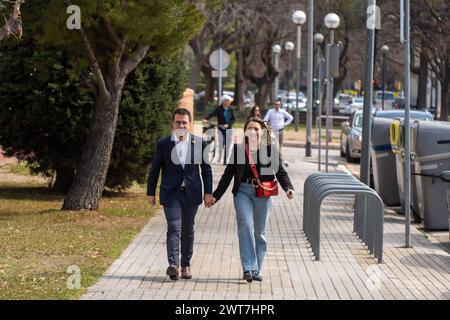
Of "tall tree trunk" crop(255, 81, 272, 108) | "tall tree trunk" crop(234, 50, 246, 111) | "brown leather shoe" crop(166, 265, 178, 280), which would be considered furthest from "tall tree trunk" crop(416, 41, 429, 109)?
"brown leather shoe" crop(166, 265, 178, 280)

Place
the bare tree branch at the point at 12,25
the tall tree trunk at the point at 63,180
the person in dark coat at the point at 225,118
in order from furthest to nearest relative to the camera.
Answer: the person in dark coat at the point at 225,118 → the tall tree trunk at the point at 63,180 → the bare tree branch at the point at 12,25

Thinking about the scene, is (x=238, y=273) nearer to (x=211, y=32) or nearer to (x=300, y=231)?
(x=300, y=231)

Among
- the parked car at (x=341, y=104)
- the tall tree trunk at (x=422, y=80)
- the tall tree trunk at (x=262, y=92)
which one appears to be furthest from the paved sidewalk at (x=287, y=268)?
the parked car at (x=341, y=104)

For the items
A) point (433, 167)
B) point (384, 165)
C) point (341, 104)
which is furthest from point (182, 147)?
point (341, 104)

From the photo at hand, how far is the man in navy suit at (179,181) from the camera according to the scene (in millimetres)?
10547

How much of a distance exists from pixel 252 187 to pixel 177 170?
0.76 m

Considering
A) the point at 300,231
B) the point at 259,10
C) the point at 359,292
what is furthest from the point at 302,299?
the point at 259,10

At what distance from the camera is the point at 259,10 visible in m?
53.5

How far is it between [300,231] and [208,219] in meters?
1.67

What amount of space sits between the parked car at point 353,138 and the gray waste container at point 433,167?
1418cm

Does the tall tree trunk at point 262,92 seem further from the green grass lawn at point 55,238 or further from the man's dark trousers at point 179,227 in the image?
the man's dark trousers at point 179,227

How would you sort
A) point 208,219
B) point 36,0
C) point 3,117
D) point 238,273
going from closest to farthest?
point 238,273 → point 36,0 → point 208,219 → point 3,117

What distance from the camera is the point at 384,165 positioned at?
63.5 feet

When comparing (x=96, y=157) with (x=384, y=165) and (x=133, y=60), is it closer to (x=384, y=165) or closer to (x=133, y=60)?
(x=133, y=60)
